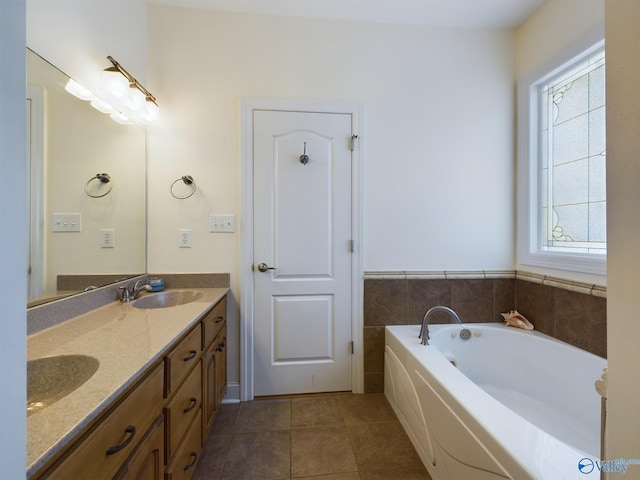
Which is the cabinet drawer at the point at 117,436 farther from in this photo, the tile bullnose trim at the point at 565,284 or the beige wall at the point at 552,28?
the beige wall at the point at 552,28

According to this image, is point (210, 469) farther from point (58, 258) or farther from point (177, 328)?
point (58, 258)

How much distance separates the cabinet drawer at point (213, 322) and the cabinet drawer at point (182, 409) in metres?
0.16

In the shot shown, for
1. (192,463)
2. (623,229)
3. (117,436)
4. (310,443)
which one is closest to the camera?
(623,229)


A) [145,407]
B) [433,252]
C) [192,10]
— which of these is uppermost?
[192,10]

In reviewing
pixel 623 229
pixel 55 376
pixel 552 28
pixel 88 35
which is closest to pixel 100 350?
pixel 55 376

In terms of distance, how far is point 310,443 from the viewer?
4.89 feet

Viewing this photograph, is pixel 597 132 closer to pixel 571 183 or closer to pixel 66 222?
pixel 571 183

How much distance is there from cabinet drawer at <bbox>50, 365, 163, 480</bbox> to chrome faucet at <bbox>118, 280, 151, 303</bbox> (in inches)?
33.1

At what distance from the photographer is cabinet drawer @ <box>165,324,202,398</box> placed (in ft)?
3.19

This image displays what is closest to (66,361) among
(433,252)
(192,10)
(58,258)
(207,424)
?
(58,258)

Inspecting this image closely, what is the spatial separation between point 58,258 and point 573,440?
8.75 feet

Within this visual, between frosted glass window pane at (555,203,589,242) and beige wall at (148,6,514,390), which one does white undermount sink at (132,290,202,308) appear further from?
frosted glass window pane at (555,203,589,242)

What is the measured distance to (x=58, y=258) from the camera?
3.83ft

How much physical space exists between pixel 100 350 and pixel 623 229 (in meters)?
1.39
